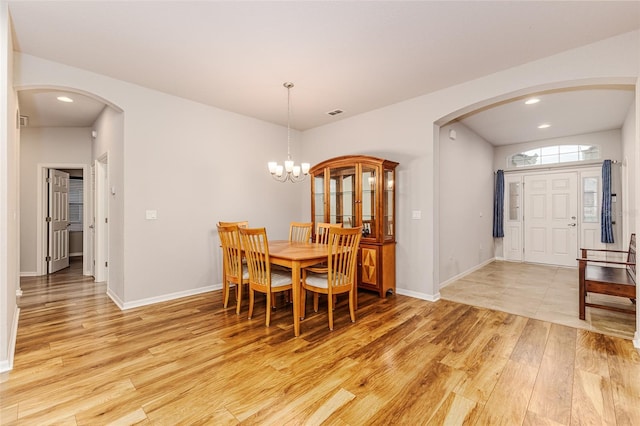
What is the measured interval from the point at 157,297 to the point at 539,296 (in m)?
5.03

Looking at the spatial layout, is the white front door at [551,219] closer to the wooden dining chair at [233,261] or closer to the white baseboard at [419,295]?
the white baseboard at [419,295]

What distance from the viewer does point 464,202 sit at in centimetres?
519

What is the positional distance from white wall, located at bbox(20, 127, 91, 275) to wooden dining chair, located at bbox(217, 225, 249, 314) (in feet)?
13.4

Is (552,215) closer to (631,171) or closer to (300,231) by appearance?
(631,171)

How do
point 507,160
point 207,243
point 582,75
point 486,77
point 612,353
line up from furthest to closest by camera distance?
point 507,160
point 207,243
point 486,77
point 582,75
point 612,353

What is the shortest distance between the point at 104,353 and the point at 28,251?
4.49 m

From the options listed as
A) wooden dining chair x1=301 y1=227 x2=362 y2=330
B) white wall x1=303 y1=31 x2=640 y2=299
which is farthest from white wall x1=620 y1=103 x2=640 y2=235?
wooden dining chair x1=301 y1=227 x2=362 y2=330

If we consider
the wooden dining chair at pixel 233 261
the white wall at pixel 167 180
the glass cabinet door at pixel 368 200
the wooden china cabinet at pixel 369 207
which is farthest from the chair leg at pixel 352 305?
the white wall at pixel 167 180

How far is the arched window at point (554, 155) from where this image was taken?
561cm

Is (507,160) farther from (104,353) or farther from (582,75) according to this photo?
(104,353)

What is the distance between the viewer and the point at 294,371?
2.10 m

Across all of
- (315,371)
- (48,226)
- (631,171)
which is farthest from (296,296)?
(48,226)

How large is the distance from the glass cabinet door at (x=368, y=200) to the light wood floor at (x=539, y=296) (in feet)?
4.44

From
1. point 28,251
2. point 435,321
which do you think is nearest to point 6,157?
point 435,321
